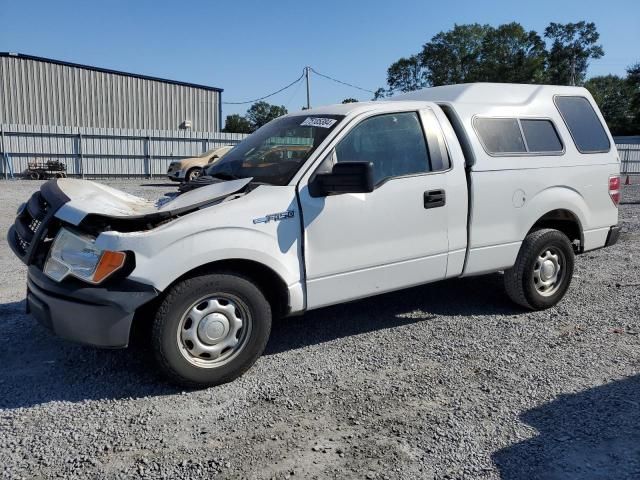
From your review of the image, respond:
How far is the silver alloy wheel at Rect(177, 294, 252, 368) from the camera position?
353 cm

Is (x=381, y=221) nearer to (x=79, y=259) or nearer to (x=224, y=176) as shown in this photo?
(x=224, y=176)

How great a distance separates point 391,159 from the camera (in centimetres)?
430

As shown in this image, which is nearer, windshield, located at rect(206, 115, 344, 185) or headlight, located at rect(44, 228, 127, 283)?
headlight, located at rect(44, 228, 127, 283)

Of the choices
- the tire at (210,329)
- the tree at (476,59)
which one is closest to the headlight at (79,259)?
the tire at (210,329)

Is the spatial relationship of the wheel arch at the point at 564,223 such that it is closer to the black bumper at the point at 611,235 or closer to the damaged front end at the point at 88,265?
the black bumper at the point at 611,235

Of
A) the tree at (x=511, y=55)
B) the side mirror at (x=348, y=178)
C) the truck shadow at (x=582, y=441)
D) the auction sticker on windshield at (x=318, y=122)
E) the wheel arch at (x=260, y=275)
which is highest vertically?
the tree at (x=511, y=55)

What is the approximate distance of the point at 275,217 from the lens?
147 inches

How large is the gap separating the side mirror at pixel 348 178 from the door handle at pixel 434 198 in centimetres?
78

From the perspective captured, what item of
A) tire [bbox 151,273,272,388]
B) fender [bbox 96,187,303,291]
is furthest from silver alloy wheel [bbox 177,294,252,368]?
fender [bbox 96,187,303,291]

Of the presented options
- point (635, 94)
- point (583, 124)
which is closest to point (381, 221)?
point (583, 124)

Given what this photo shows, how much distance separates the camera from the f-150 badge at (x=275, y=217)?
367cm

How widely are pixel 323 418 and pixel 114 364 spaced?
1.69 metres

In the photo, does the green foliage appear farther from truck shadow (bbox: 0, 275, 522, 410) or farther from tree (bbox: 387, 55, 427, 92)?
truck shadow (bbox: 0, 275, 522, 410)

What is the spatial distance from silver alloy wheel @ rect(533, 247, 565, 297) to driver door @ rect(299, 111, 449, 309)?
122 centimetres
